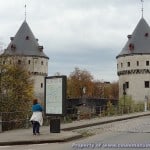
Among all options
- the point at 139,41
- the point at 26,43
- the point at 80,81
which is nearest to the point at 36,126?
the point at 139,41

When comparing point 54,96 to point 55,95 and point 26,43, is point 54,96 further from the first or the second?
point 26,43

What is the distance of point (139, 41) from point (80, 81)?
29.8m

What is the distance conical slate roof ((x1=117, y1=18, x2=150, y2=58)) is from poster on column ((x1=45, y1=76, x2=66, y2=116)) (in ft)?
296

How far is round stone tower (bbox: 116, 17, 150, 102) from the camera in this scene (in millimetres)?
113062

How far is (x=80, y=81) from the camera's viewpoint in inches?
5551

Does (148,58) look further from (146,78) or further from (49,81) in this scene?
(49,81)

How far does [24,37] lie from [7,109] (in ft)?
314

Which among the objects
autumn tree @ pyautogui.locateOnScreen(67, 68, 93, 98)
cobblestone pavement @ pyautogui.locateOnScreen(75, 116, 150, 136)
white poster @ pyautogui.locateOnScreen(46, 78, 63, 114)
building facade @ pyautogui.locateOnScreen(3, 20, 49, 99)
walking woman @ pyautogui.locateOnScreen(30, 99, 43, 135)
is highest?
building facade @ pyautogui.locateOnScreen(3, 20, 49, 99)

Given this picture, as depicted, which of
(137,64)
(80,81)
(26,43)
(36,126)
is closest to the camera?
(36,126)

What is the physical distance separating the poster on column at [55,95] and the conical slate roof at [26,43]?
3825 inches

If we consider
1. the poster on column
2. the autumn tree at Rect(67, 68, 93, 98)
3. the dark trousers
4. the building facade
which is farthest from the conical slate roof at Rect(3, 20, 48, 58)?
the dark trousers

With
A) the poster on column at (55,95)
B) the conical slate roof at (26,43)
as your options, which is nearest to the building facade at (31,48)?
the conical slate roof at (26,43)

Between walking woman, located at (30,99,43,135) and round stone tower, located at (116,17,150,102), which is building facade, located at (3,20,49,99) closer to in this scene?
round stone tower, located at (116,17,150,102)

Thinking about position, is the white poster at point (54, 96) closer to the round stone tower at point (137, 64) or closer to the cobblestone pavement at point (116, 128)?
the cobblestone pavement at point (116, 128)
